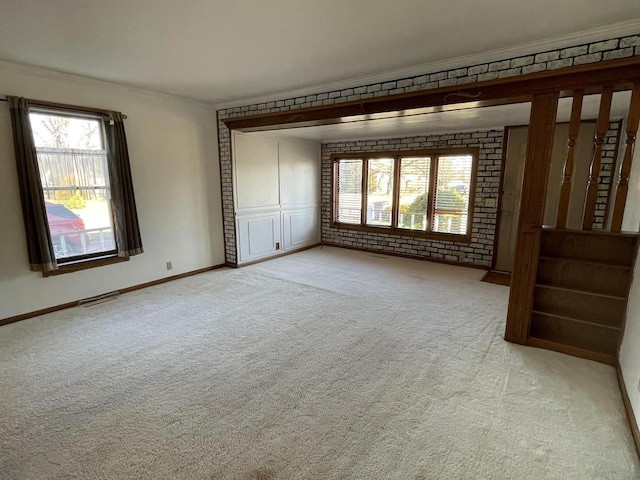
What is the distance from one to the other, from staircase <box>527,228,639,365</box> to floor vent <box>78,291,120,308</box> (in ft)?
15.0

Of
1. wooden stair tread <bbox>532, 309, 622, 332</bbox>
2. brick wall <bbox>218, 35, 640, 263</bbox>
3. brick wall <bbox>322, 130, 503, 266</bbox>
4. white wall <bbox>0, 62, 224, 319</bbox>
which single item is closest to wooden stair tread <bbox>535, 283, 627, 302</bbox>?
wooden stair tread <bbox>532, 309, 622, 332</bbox>

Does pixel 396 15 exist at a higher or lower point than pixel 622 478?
higher

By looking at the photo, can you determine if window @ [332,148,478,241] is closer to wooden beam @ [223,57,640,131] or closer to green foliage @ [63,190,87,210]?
wooden beam @ [223,57,640,131]

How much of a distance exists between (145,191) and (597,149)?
4.72 metres

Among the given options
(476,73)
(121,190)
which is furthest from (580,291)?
(121,190)

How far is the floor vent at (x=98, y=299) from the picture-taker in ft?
12.3

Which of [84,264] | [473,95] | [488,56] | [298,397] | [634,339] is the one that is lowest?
[298,397]

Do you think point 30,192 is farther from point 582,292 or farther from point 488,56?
point 582,292

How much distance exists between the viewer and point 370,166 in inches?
251

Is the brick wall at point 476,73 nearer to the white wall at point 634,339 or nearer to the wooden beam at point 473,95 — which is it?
the wooden beam at point 473,95

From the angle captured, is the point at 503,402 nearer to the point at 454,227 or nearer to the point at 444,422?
the point at 444,422

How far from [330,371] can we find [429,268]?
3355 mm

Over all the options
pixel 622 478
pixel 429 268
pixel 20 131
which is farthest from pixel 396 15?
pixel 429 268

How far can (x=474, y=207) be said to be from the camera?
17.3 feet
